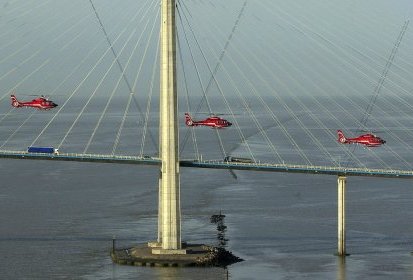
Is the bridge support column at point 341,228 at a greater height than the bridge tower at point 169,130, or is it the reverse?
the bridge tower at point 169,130

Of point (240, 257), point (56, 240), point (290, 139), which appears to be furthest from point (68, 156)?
point (290, 139)

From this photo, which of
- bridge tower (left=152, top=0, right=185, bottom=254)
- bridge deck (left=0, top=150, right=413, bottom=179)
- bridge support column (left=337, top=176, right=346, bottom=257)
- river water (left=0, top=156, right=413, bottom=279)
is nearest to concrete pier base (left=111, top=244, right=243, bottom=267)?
bridge tower (left=152, top=0, right=185, bottom=254)

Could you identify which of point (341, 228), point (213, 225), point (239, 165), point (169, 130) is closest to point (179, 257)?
point (169, 130)

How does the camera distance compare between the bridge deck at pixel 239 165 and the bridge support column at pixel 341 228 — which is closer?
the bridge deck at pixel 239 165

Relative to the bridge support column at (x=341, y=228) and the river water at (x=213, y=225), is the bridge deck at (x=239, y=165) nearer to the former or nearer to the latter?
the bridge support column at (x=341, y=228)

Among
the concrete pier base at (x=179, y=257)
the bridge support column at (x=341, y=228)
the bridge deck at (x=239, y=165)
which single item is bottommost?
the concrete pier base at (x=179, y=257)

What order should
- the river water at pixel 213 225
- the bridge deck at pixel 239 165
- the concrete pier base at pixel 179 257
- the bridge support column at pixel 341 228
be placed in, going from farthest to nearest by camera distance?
the bridge support column at pixel 341 228 → the bridge deck at pixel 239 165 → the concrete pier base at pixel 179 257 → the river water at pixel 213 225

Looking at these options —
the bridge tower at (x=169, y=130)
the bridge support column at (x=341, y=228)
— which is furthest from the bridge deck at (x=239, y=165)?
the bridge tower at (x=169, y=130)
